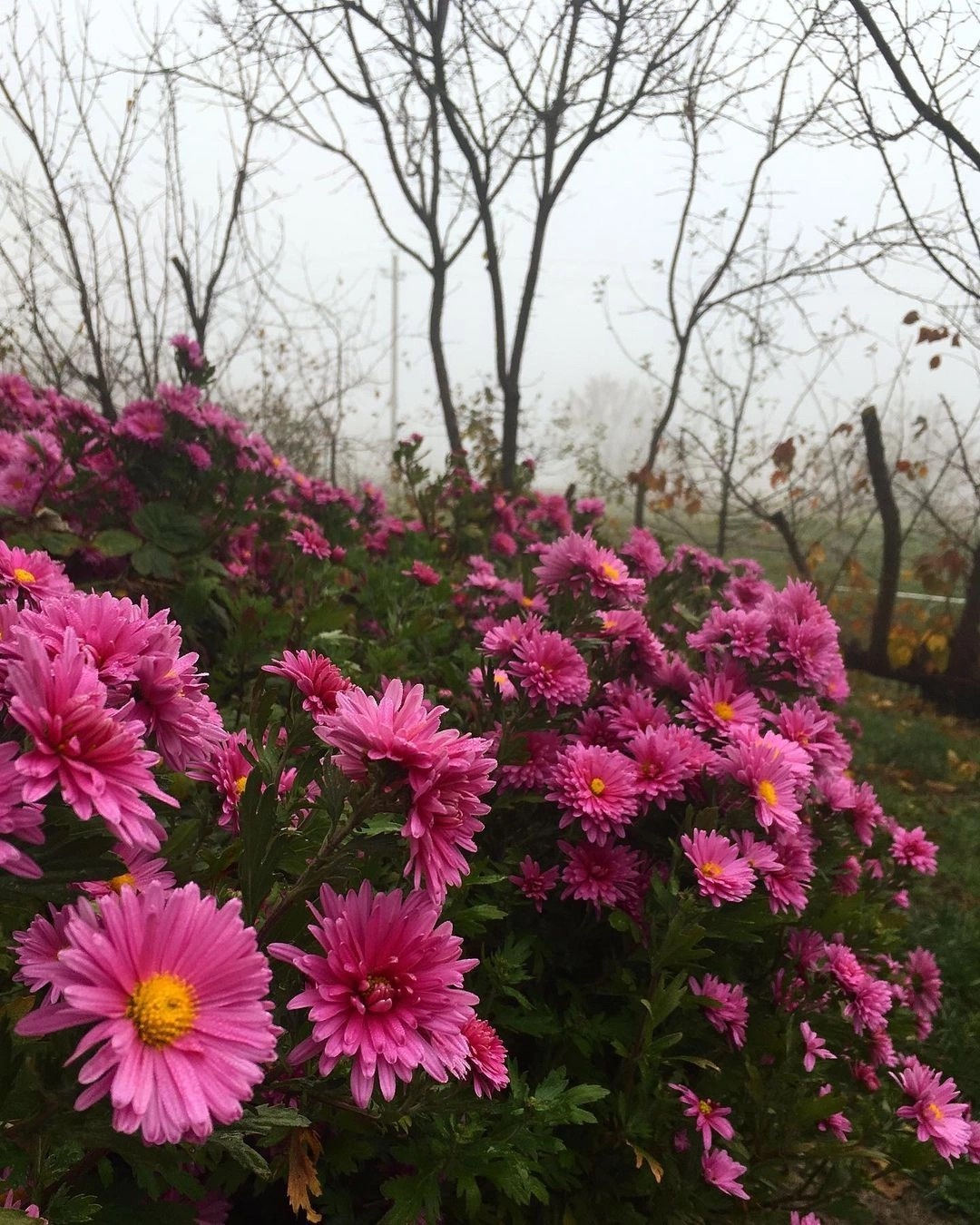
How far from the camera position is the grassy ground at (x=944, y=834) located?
2.04 metres

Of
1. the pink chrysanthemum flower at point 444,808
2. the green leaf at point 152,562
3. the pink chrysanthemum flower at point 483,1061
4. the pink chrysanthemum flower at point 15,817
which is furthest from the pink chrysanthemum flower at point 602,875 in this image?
the green leaf at point 152,562

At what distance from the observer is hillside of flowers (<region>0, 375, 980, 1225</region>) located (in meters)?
0.52

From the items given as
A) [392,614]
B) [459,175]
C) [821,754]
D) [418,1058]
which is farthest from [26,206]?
[418,1058]

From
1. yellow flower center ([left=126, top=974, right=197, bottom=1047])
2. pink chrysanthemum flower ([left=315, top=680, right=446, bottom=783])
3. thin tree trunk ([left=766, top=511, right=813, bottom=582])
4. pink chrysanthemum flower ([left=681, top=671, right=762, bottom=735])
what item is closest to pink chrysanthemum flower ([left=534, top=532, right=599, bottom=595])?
pink chrysanthemum flower ([left=681, top=671, right=762, bottom=735])

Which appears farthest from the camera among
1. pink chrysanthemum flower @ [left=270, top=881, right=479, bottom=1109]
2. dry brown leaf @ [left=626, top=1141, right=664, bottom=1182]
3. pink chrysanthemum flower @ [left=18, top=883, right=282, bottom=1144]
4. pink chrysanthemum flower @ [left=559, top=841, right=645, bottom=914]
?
pink chrysanthemum flower @ [left=559, top=841, right=645, bottom=914]

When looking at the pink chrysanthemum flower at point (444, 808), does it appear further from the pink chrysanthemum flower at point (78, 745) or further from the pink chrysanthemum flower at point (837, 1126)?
the pink chrysanthemum flower at point (837, 1126)

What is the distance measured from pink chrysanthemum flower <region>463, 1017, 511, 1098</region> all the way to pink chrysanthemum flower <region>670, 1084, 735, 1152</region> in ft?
1.51

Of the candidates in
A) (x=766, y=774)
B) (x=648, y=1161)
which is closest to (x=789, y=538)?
(x=766, y=774)

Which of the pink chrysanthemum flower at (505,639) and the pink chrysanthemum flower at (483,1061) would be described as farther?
the pink chrysanthemum flower at (505,639)

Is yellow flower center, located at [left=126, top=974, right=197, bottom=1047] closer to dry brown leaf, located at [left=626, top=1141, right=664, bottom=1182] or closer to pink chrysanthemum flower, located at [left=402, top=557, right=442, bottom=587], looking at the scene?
dry brown leaf, located at [left=626, top=1141, right=664, bottom=1182]

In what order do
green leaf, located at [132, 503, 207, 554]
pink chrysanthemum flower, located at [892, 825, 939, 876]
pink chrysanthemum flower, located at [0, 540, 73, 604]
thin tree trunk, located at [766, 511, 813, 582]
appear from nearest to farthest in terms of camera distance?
pink chrysanthemum flower, located at [0, 540, 73, 604] < pink chrysanthemum flower, located at [892, 825, 939, 876] < green leaf, located at [132, 503, 207, 554] < thin tree trunk, located at [766, 511, 813, 582]

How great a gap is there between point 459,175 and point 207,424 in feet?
11.2

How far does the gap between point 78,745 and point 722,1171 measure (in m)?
1.18

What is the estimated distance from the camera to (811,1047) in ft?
4.37
